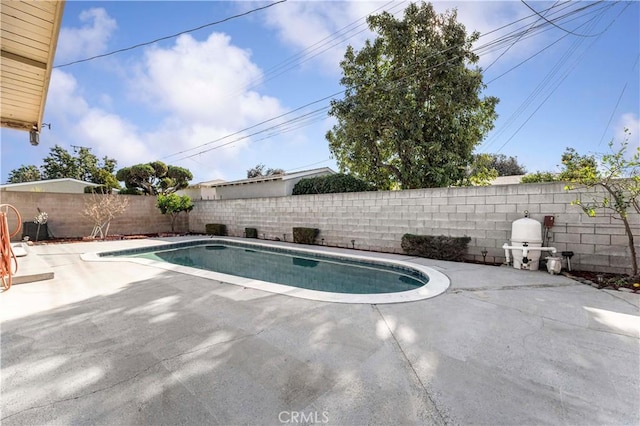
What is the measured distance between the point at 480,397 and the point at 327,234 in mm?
8006

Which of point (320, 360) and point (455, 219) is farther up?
point (455, 219)

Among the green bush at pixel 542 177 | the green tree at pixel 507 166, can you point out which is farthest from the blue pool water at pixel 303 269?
the green tree at pixel 507 166

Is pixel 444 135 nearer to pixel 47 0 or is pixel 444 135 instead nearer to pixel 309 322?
pixel 309 322

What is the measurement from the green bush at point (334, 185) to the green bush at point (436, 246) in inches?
154

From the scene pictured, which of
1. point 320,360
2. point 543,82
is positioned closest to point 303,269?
point 320,360

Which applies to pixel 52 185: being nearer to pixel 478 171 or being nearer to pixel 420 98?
pixel 420 98

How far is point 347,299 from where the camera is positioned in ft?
12.2

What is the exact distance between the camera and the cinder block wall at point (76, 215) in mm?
10641

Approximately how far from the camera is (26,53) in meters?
3.41

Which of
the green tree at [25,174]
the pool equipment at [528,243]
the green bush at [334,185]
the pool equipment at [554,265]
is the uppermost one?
the green tree at [25,174]

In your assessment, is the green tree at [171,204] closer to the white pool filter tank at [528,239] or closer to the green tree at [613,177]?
the white pool filter tank at [528,239]

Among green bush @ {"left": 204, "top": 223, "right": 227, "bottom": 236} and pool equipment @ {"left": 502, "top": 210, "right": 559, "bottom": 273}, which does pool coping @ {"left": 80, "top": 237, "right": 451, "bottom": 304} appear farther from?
green bush @ {"left": 204, "top": 223, "right": 227, "bottom": 236}

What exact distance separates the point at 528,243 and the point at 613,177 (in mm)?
1650

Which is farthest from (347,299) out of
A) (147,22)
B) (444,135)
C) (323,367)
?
(444,135)
